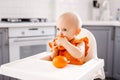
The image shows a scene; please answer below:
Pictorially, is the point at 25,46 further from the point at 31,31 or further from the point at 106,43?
the point at 106,43

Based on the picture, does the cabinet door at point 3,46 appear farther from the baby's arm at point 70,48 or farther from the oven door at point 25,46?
the baby's arm at point 70,48

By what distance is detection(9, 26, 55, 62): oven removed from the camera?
7.01ft

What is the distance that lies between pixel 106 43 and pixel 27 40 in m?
A: 1.16

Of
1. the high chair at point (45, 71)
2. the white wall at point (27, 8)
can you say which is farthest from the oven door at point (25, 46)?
the high chair at point (45, 71)

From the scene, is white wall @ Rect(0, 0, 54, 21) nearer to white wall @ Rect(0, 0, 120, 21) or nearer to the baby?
white wall @ Rect(0, 0, 120, 21)

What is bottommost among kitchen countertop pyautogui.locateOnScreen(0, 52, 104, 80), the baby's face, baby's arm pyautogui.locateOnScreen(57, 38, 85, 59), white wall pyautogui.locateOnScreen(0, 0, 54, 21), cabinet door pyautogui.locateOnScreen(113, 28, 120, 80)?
cabinet door pyautogui.locateOnScreen(113, 28, 120, 80)

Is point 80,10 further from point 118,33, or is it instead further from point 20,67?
point 20,67

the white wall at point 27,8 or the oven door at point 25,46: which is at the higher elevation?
the white wall at point 27,8

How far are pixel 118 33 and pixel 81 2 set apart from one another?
1060mm

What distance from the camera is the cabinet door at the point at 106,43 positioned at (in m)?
2.64

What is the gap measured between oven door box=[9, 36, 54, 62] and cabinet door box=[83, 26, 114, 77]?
73 cm

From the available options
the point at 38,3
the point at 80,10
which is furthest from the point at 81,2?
the point at 38,3

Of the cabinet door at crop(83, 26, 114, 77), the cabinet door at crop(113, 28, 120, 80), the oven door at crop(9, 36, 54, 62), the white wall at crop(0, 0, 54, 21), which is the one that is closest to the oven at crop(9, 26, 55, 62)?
the oven door at crop(9, 36, 54, 62)

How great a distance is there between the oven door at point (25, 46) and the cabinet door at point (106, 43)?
731 mm
